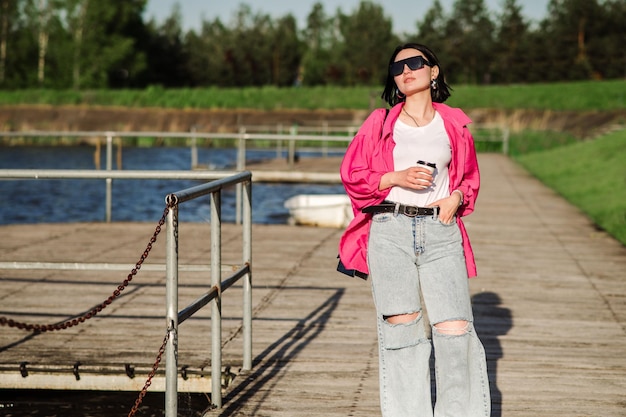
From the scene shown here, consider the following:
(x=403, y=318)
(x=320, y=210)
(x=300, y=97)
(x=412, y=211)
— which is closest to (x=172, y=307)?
(x=403, y=318)

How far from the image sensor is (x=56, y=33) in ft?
287

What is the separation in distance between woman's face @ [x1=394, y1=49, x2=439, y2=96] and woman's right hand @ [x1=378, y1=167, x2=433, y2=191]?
1.29 feet

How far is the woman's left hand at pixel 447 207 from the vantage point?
3.93 metres

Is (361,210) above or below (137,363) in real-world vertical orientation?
above

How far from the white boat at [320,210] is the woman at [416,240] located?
10224 millimetres

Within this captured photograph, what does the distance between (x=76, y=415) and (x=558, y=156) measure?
24961 mm

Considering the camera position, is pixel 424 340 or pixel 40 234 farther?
pixel 40 234

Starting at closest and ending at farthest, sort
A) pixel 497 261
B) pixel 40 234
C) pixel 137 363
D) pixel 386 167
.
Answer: pixel 386 167
pixel 137 363
pixel 497 261
pixel 40 234

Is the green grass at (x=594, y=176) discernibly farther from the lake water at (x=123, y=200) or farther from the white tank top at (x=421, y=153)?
the white tank top at (x=421, y=153)

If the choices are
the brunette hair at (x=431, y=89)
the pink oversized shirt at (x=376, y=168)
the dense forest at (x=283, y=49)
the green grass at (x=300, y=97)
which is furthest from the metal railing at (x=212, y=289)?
the dense forest at (x=283, y=49)

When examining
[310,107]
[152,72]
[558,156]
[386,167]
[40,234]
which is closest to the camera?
[386,167]

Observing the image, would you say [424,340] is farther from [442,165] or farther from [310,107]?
[310,107]

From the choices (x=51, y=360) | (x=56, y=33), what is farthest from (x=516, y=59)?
(x=51, y=360)

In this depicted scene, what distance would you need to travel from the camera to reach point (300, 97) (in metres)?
72.1
